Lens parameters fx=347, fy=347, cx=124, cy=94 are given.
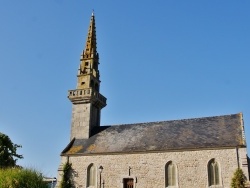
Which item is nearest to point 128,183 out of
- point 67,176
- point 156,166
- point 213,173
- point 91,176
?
point 156,166

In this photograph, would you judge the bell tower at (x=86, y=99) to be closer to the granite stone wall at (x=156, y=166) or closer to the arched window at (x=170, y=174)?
the granite stone wall at (x=156, y=166)

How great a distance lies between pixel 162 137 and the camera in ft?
110

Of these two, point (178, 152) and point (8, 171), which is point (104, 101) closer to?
point (178, 152)

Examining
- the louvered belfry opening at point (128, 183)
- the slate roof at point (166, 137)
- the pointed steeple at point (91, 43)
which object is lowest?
the louvered belfry opening at point (128, 183)

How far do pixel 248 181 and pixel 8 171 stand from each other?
18.2m

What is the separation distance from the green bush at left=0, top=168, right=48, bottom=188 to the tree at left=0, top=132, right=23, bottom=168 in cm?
1926

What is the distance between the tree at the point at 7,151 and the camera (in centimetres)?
3878

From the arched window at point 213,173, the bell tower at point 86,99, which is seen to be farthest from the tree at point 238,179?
the bell tower at point 86,99

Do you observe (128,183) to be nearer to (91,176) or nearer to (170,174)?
(91,176)

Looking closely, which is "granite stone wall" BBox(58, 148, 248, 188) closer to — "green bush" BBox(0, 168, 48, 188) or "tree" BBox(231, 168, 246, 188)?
"tree" BBox(231, 168, 246, 188)

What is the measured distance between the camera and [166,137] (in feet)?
109

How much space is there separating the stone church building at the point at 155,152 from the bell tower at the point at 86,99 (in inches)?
4.6

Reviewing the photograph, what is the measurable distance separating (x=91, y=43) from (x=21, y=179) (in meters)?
27.0

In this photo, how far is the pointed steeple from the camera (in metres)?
43.7
